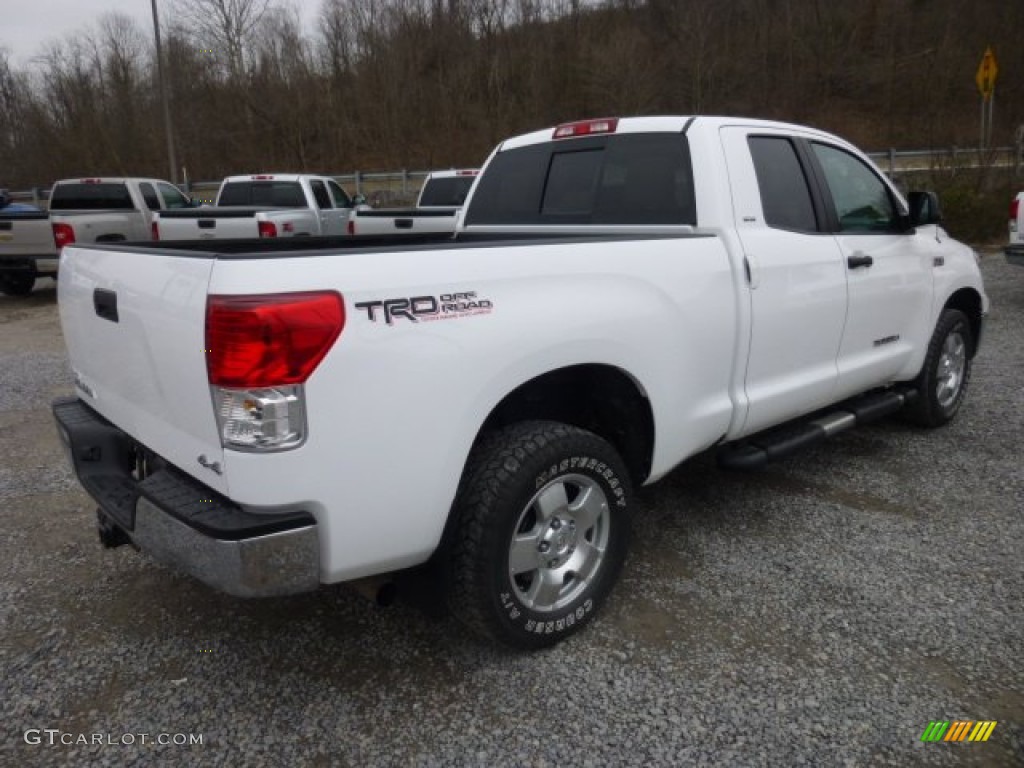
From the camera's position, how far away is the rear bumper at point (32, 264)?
11742 mm

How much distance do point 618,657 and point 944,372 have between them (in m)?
3.61

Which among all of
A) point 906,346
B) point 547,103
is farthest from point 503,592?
point 547,103

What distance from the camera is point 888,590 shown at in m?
3.20

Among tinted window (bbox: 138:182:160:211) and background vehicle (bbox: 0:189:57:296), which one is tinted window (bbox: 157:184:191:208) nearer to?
tinted window (bbox: 138:182:160:211)

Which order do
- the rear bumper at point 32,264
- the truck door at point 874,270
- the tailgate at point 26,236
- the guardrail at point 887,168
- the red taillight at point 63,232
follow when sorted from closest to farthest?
the truck door at point 874,270 → the red taillight at point 63,232 → the tailgate at point 26,236 → the rear bumper at point 32,264 → the guardrail at point 887,168

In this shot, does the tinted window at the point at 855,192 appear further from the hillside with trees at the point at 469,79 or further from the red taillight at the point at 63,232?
the hillside with trees at the point at 469,79

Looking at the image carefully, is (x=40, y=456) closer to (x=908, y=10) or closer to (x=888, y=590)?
(x=888, y=590)

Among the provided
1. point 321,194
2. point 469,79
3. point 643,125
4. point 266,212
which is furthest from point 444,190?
point 469,79

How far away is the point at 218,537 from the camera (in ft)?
6.77

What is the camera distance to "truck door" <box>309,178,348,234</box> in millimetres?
13281

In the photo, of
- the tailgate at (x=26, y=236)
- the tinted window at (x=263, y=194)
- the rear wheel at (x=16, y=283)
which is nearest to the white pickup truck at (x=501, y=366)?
the tinted window at (x=263, y=194)

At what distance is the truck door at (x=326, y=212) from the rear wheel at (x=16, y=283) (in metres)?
4.75

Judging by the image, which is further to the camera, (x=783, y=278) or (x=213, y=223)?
(x=213, y=223)

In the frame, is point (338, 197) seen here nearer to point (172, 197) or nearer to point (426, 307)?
point (172, 197)
